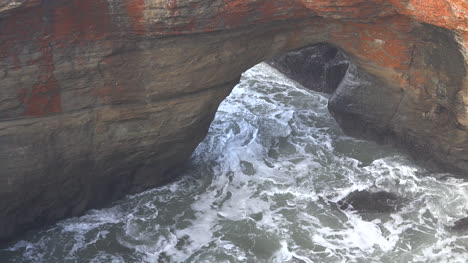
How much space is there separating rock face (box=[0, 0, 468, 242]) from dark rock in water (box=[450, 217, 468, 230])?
1.29 metres

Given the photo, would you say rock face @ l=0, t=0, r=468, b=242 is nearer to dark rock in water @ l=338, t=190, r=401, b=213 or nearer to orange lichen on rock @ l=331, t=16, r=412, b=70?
orange lichen on rock @ l=331, t=16, r=412, b=70

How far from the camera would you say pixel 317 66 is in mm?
12992

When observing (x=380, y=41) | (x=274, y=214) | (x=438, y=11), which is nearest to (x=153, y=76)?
(x=274, y=214)

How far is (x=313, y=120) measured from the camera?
39.8 ft

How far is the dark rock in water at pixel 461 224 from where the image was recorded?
29.2 ft

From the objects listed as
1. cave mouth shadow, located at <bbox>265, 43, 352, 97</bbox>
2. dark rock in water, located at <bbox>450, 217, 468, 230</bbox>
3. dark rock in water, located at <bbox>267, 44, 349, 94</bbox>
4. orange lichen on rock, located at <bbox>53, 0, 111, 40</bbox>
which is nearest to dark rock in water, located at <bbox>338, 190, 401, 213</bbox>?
dark rock in water, located at <bbox>450, 217, 468, 230</bbox>

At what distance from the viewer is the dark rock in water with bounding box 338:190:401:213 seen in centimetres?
936

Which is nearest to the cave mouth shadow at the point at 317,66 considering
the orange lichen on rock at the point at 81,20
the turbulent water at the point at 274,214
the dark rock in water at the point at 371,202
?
the turbulent water at the point at 274,214

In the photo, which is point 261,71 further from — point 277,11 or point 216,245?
point 216,245

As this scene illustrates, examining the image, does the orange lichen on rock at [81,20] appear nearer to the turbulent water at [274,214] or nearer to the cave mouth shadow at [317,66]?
the turbulent water at [274,214]

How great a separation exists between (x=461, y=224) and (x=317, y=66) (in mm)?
5347

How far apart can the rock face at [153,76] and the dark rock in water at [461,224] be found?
4.23ft

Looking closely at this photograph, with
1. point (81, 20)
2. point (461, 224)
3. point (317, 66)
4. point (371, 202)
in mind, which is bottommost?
point (461, 224)

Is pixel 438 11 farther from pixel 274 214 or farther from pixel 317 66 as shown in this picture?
pixel 317 66
